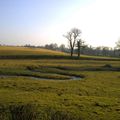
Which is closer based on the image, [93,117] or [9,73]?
[93,117]

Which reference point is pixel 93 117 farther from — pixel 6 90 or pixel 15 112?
pixel 6 90

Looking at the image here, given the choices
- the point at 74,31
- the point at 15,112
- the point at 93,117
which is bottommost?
the point at 93,117

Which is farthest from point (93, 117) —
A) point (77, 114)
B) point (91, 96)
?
point (91, 96)

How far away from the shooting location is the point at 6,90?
29.4 m

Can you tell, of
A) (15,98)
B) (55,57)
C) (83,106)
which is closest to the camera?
(83,106)

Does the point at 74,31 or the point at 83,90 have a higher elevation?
the point at 74,31

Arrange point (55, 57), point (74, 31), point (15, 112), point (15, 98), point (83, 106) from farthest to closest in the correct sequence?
point (74, 31) < point (55, 57) < point (15, 98) < point (83, 106) < point (15, 112)

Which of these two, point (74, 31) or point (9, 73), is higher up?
point (74, 31)

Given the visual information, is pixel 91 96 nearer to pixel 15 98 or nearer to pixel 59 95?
pixel 59 95

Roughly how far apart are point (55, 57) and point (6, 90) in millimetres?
75182

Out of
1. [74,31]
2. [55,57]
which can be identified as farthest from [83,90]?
[74,31]

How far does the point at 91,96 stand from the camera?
27.8 metres

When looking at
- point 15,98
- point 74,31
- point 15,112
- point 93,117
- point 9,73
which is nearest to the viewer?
point 15,112

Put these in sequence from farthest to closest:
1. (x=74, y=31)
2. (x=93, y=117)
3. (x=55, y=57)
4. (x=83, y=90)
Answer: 1. (x=74, y=31)
2. (x=55, y=57)
3. (x=83, y=90)
4. (x=93, y=117)
